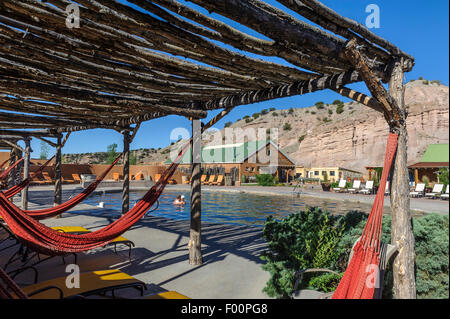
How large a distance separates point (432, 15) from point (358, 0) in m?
1.02

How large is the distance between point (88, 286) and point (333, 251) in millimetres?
2740

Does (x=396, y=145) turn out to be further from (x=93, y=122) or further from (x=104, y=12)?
(x=93, y=122)

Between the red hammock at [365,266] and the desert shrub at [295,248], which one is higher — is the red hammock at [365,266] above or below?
above

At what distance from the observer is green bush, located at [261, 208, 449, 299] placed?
313 cm

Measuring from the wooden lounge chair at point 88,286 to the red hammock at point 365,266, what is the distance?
1.84 metres

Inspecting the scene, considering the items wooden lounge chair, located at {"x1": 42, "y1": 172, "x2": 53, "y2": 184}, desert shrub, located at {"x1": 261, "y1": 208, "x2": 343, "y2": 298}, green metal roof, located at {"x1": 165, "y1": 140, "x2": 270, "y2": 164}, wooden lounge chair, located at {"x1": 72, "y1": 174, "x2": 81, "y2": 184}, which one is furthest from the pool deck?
green metal roof, located at {"x1": 165, "y1": 140, "x2": 270, "y2": 164}

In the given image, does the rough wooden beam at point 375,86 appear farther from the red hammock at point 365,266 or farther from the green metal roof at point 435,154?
the green metal roof at point 435,154

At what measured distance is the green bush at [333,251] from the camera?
313 cm

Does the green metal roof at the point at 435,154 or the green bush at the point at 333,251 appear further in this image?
the green metal roof at the point at 435,154

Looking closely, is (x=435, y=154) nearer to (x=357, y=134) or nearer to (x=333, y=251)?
(x=357, y=134)

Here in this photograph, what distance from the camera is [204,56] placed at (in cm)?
293

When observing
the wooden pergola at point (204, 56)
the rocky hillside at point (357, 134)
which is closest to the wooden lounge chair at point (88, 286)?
the wooden pergola at point (204, 56)

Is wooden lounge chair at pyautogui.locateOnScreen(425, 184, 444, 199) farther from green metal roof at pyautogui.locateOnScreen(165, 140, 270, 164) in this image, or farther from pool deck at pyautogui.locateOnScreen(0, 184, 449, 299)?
green metal roof at pyautogui.locateOnScreen(165, 140, 270, 164)

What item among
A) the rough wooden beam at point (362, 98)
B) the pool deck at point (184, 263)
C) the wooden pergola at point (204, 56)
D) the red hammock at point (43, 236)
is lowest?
the pool deck at point (184, 263)
